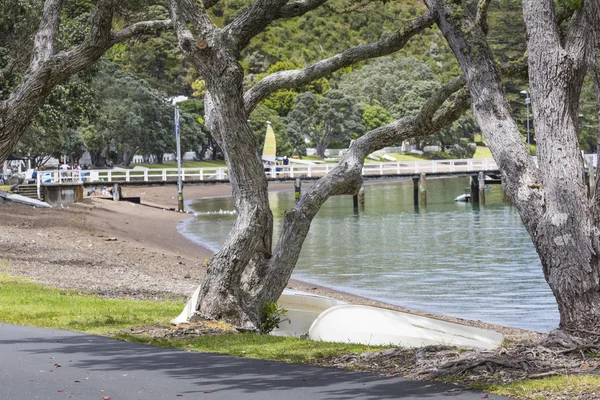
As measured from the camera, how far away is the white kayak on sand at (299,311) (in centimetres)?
1450

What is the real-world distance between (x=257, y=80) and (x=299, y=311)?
96568 millimetres

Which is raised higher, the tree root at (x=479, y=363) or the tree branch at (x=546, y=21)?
the tree branch at (x=546, y=21)

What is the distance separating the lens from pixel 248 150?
41.8ft

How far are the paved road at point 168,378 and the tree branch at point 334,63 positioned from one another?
185 inches

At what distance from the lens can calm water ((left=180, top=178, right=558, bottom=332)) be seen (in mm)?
23438

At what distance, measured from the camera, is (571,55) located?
Result: 423 inches

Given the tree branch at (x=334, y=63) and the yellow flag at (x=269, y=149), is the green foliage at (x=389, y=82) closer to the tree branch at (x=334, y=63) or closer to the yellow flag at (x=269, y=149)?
the yellow flag at (x=269, y=149)

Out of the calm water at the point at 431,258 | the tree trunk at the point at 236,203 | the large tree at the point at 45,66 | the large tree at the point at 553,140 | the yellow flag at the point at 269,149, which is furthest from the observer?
the yellow flag at the point at 269,149

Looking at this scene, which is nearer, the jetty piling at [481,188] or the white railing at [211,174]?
the white railing at [211,174]

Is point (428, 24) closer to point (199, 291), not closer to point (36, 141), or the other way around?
point (199, 291)

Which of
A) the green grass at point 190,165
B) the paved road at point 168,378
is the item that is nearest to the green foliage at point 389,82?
the green grass at point 190,165

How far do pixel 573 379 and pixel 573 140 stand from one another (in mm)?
3256

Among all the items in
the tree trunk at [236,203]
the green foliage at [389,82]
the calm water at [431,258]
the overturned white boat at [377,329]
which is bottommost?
the calm water at [431,258]

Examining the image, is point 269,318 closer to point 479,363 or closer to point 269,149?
point 479,363
